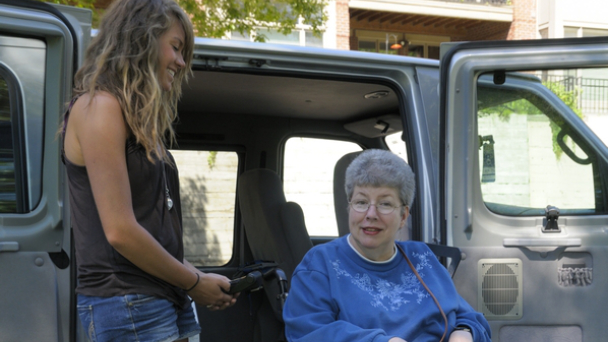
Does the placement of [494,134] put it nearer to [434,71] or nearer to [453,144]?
[453,144]

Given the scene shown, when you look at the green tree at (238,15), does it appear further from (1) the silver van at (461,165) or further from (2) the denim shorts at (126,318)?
(2) the denim shorts at (126,318)

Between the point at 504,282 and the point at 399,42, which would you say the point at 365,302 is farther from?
the point at 399,42

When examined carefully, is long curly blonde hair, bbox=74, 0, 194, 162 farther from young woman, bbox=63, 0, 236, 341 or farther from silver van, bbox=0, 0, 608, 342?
silver van, bbox=0, 0, 608, 342

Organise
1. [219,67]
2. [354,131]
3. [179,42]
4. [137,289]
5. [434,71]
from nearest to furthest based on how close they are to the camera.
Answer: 1. [137,289]
2. [179,42]
3. [219,67]
4. [434,71]
5. [354,131]

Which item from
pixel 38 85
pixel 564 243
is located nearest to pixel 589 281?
pixel 564 243

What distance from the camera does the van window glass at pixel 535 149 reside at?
3.03 metres

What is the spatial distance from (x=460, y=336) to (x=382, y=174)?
2.29 feet

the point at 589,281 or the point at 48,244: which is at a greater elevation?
the point at 48,244

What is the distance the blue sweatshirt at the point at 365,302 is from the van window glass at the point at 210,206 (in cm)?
254

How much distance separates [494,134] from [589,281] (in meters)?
0.79

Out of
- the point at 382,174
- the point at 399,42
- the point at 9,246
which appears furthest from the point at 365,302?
the point at 399,42

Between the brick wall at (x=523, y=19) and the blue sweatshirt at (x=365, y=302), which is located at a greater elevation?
the brick wall at (x=523, y=19)

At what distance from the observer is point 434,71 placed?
332 centimetres

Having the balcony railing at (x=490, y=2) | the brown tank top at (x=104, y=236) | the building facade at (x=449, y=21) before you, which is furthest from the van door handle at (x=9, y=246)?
the balcony railing at (x=490, y=2)
